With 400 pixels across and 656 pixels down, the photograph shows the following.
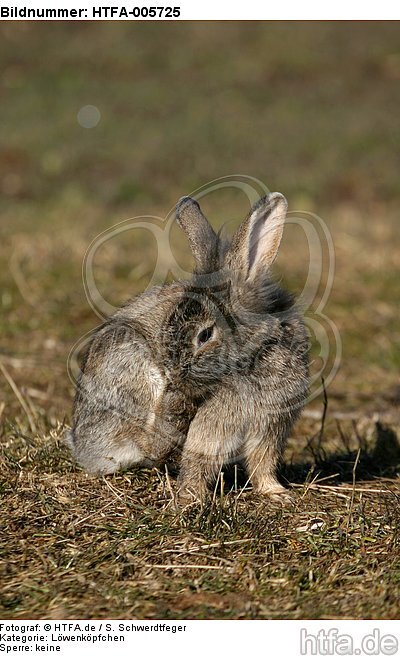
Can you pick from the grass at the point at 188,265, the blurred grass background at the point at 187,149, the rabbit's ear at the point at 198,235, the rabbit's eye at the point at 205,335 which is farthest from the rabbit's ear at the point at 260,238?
the blurred grass background at the point at 187,149

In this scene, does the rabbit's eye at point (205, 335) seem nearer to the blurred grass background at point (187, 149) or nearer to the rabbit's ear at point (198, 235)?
the rabbit's ear at point (198, 235)

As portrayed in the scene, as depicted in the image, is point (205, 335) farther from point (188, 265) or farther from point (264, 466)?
point (188, 265)

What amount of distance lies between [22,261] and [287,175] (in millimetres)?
8988

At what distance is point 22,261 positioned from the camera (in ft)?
30.7

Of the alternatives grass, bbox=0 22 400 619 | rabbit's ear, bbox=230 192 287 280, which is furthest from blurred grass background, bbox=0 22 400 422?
rabbit's ear, bbox=230 192 287 280

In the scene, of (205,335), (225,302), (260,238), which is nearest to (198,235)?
(260,238)

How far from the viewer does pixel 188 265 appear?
30.5 feet

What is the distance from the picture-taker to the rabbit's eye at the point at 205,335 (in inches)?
177

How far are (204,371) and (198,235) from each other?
1.04 m

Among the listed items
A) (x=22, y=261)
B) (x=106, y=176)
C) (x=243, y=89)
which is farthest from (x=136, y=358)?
(x=243, y=89)

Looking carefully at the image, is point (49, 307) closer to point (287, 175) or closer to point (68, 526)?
point (68, 526)

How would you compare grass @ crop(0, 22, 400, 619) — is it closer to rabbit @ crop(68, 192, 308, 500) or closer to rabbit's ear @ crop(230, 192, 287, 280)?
rabbit @ crop(68, 192, 308, 500)

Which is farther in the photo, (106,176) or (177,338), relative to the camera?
(106,176)

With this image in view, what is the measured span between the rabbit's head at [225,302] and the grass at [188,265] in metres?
0.67
